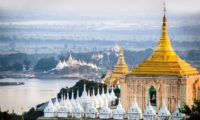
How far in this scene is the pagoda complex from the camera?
15.7 m

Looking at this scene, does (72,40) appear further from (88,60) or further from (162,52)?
(162,52)

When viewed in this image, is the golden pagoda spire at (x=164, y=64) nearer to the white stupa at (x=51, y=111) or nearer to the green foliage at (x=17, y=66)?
the white stupa at (x=51, y=111)

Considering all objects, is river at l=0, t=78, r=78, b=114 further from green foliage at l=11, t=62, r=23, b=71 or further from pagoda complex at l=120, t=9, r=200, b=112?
pagoda complex at l=120, t=9, r=200, b=112

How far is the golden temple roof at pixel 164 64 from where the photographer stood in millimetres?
15930

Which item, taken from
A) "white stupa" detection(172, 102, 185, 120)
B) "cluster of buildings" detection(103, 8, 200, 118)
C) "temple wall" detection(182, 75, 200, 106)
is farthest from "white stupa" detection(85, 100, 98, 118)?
"temple wall" detection(182, 75, 200, 106)

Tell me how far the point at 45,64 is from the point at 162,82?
37.7 metres

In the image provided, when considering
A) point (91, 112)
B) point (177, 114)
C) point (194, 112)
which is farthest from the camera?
point (91, 112)

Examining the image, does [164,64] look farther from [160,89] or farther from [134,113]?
[134,113]

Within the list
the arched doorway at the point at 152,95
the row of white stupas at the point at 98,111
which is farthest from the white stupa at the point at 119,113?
the arched doorway at the point at 152,95

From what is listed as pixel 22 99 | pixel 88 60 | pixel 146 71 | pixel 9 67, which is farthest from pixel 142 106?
pixel 88 60

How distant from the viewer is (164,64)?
16109mm

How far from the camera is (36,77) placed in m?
52.3

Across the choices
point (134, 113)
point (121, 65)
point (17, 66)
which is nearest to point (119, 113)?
point (134, 113)

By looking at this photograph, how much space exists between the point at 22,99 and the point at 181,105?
1811 cm
